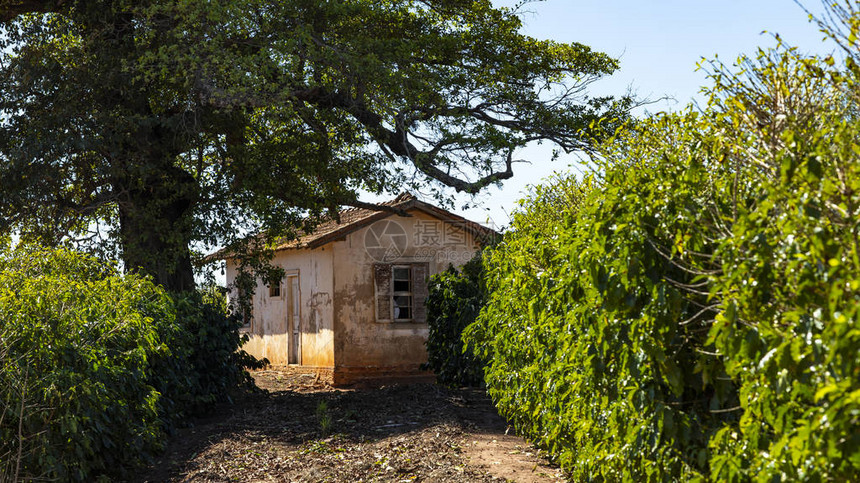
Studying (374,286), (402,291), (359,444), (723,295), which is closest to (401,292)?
(402,291)

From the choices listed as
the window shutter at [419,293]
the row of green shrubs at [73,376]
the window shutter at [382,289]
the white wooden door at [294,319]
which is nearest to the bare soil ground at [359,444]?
the row of green shrubs at [73,376]

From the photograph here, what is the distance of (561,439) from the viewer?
6637 millimetres

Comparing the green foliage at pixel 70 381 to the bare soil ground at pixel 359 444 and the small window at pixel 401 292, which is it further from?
the small window at pixel 401 292

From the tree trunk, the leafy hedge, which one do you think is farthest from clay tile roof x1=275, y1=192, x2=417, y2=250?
the leafy hedge

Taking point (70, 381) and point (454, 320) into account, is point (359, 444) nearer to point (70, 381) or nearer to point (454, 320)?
point (70, 381)

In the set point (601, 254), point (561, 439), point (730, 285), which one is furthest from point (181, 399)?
point (730, 285)

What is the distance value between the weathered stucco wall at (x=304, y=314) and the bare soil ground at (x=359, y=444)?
210 inches

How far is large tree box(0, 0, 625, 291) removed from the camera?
14016 millimetres

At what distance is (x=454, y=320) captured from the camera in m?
14.1

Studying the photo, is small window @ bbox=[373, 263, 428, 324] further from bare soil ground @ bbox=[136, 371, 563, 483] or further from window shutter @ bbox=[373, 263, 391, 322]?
bare soil ground @ bbox=[136, 371, 563, 483]

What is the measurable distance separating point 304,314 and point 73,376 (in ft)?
42.7

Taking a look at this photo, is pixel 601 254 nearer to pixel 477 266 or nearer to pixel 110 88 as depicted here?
pixel 477 266

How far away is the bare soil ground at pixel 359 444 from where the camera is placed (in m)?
7.57

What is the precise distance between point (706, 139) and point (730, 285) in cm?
110
